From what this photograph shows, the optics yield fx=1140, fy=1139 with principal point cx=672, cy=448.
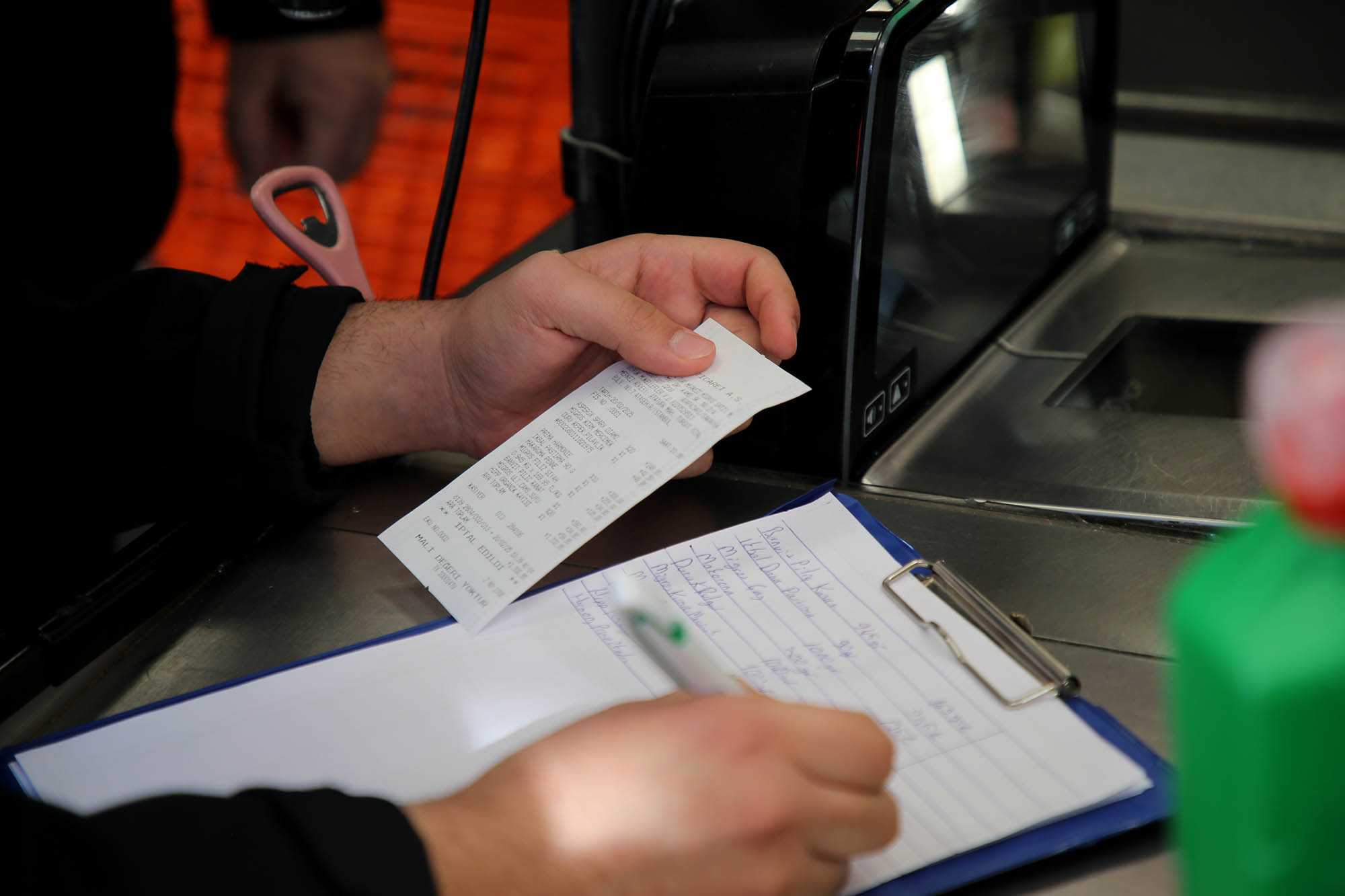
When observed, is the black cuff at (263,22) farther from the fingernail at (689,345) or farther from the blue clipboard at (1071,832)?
the blue clipboard at (1071,832)

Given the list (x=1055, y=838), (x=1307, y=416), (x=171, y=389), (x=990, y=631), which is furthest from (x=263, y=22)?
(x=1307, y=416)

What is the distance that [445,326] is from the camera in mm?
899

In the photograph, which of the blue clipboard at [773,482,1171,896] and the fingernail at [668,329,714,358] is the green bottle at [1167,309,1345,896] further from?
the fingernail at [668,329,714,358]

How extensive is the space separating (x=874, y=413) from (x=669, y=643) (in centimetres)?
47

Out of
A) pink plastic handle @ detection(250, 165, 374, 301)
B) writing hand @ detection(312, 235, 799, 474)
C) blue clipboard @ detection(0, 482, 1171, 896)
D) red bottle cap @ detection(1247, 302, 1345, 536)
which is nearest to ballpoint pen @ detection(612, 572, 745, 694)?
blue clipboard @ detection(0, 482, 1171, 896)

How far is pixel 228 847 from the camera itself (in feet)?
1.49

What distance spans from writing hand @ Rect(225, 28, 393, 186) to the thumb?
121 centimetres

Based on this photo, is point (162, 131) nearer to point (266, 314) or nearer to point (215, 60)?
point (215, 60)

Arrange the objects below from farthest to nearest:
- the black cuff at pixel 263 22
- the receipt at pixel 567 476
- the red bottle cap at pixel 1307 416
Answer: the black cuff at pixel 263 22
the receipt at pixel 567 476
the red bottle cap at pixel 1307 416

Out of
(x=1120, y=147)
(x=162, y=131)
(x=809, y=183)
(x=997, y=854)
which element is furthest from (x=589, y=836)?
(x=162, y=131)

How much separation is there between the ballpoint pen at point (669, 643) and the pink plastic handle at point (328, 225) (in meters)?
0.60

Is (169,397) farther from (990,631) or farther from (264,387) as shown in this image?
(990,631)

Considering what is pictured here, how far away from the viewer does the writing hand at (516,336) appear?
0.80 meters

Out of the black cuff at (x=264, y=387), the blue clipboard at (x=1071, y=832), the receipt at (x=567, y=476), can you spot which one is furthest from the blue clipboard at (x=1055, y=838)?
the black cuff at (x=264, y=387)
